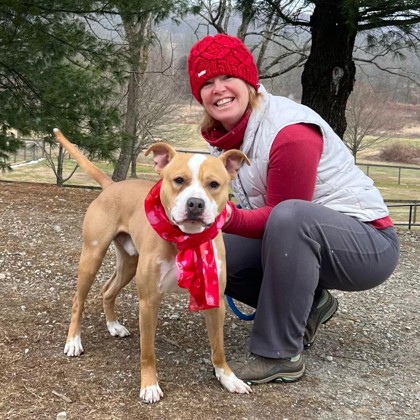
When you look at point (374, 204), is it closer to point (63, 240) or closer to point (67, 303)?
point (67, 303)

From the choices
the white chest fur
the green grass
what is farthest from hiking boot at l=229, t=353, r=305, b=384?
the green grass

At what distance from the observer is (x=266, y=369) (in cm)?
266

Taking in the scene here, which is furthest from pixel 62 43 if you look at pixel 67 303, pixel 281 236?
pixel 281 236

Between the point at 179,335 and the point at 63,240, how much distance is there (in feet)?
7.90

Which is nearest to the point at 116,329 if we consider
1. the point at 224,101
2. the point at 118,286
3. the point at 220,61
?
the point at 118,286

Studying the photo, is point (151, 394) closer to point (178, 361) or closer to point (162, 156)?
point (178, 361)

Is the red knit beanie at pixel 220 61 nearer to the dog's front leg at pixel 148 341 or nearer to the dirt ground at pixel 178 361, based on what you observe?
the dog's front leg at pixel 148 341

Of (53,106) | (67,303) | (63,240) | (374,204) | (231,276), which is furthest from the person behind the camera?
(53,106)

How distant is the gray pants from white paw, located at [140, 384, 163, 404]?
19.8 inches

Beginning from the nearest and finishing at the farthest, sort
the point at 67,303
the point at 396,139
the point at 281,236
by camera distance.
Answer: the point at 281,236
the point at 67,303
the point at 396,139

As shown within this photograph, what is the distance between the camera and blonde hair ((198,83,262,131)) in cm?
272

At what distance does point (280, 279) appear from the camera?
2568 millimetres

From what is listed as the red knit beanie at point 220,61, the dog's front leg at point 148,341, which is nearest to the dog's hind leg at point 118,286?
the dog's front leg at point 148,341

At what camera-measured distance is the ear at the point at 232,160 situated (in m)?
2.45
